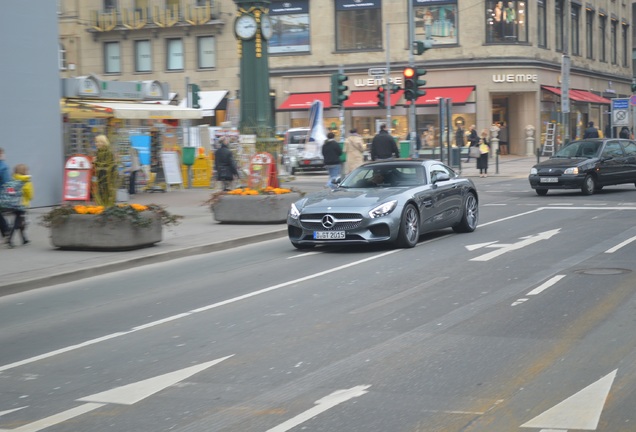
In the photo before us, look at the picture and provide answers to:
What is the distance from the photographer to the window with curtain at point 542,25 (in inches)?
2216

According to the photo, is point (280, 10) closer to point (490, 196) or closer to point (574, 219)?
point (490, 196)

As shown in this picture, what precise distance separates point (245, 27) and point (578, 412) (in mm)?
18904

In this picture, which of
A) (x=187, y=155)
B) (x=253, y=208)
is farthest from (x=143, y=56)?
(x=253, y=208)

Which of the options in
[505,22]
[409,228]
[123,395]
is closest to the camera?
[123,395]

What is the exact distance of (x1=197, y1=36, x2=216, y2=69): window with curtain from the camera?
57656 mm

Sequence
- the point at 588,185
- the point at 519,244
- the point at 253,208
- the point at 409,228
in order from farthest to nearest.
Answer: the point at 588,185, the point at 253,208, the point at 519,244, the point at 409,228

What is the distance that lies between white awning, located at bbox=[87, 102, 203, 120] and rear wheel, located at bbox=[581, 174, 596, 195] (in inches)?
478

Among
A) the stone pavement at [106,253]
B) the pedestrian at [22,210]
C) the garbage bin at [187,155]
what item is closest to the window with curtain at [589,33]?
the garbage bin at [187,155]

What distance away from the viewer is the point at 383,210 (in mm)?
15000

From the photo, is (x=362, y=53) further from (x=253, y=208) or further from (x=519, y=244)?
(x=519, y=244)

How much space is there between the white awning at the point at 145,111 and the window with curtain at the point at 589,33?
134 ft

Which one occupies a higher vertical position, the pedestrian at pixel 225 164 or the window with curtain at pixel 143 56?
the window with curtain at pixel 143 56

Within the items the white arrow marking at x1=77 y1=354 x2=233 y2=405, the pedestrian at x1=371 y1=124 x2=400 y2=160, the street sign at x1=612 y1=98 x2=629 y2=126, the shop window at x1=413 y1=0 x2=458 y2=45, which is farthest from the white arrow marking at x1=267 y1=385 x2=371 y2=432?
the shop window at x1=413 y1=0 x2=458 y2=45

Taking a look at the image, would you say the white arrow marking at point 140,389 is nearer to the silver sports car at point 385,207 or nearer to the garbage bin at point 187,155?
the silver sports car at point 385,207
